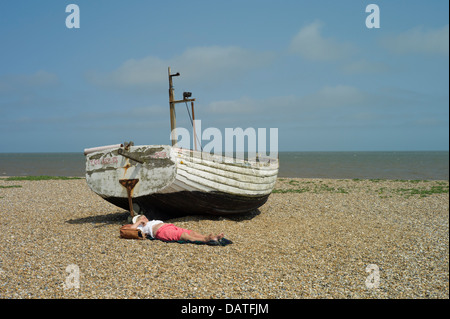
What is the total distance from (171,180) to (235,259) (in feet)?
8.06

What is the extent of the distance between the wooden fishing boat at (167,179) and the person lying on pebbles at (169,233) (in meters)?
0.84

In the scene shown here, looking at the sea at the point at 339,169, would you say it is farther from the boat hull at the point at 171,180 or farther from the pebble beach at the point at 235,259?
the boat hull at the point at 171,180

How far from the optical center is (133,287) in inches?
165

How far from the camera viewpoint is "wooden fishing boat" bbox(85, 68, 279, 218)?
7.15 meters

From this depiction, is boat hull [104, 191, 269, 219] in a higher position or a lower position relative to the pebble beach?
higher

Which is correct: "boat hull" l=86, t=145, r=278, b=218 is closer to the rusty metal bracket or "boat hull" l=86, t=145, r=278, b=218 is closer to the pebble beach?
the rusty metal bracket

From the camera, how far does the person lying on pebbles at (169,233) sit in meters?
6.10

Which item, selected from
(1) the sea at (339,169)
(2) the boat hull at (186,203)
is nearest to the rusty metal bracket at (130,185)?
(2) the boat hull at (186,203)

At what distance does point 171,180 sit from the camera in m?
7.07

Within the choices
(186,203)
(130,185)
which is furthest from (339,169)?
(130,185)

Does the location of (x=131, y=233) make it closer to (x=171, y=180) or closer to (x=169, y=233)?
(x=169, y=233)

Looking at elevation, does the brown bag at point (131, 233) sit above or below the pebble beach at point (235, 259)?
above

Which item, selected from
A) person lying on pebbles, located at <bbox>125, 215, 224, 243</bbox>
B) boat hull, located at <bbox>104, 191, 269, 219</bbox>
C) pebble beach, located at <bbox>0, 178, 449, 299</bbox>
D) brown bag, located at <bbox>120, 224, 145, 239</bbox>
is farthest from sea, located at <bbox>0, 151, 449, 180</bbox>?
brown bag, located at <bbox>120, 224, 145, 239</bbox>
